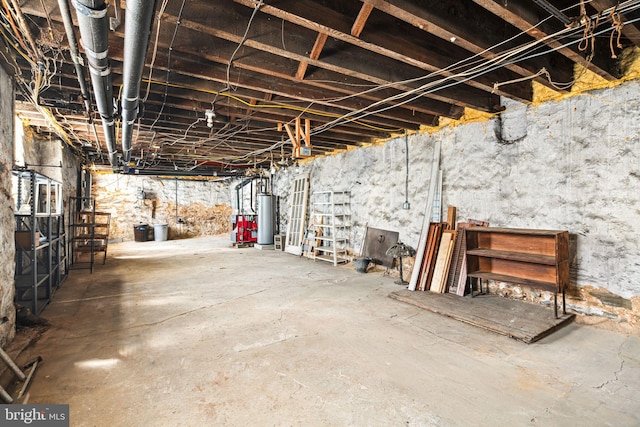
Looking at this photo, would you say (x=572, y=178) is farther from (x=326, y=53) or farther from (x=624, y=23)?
(x=326, y=53)

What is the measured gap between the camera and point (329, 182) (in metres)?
6.68

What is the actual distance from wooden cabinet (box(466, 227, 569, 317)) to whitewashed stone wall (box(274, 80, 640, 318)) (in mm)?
219

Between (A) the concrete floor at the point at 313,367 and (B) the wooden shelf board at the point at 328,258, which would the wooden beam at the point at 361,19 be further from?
(B) the wooden shelf board at the point at 328,258

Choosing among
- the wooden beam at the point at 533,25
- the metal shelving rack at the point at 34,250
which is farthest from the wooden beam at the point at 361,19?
the metal shelving rack at the point at 34,250

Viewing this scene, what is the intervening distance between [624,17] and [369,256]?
4.21m

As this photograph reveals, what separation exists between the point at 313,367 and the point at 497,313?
6.65 feet

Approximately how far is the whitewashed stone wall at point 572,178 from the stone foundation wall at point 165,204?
894 cm

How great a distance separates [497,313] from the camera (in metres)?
3.03

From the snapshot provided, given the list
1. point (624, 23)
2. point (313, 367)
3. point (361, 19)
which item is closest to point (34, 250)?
point (313, 367)

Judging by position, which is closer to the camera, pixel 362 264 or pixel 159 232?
pixel 362 264

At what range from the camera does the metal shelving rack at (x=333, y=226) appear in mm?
5957

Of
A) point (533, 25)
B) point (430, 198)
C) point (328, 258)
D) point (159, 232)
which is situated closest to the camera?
point (533, 25)

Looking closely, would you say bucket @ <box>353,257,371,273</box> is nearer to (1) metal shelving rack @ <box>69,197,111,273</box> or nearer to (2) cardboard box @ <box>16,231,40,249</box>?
(2) cardboard box @ <box>16,231,40,249</box>

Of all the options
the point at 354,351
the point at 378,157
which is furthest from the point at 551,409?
the point at 378,157
